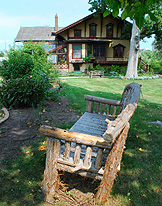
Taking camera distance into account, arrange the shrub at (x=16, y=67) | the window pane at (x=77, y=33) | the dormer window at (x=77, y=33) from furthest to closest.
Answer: the window pane at (x=77, y=33)
the dormer window at (x=77, y=33)
the shrub at (x=16, y=67)

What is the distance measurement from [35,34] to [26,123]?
110ft

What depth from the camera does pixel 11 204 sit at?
2311 mm

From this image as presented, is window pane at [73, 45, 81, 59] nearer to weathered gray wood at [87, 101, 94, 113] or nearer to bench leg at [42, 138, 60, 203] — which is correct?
weathered gray wood at [87, 101, 94, 113]

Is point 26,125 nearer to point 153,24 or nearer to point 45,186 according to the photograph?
point 45,186

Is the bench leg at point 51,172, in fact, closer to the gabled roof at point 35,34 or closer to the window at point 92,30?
the window at point 92,30

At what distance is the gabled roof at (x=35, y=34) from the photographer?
33188 millimetres

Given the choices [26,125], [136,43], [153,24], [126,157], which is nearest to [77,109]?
[26,125]

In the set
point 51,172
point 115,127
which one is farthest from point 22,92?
point 115,127

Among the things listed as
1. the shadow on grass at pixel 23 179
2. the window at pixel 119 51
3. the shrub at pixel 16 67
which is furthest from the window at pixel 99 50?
the shadow on grass at pixel 23 179

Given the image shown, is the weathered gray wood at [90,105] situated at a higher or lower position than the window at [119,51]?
lower

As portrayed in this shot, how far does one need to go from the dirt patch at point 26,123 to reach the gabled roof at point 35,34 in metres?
29.6

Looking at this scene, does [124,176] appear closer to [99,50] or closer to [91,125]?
[91,125]

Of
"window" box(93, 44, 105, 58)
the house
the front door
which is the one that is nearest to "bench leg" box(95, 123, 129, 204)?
the house

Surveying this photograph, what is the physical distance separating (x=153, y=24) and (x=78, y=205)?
21545mm
